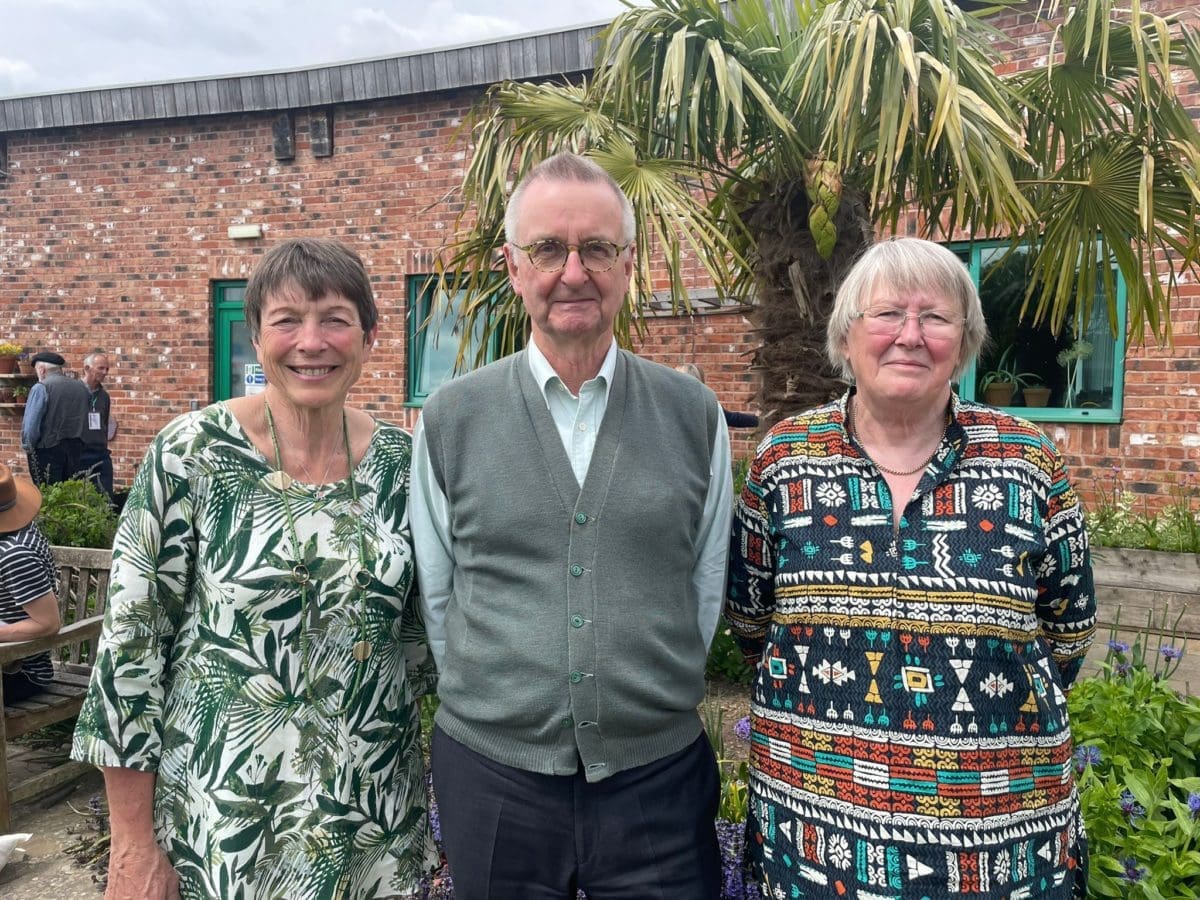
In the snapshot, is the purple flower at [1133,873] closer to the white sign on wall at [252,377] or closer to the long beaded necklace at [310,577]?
the long beaded necklace at [310,577]

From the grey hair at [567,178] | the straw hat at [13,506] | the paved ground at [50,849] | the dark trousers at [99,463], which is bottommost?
the paved ground at [50,849]

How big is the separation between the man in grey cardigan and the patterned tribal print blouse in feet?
0.62

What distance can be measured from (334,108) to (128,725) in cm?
850

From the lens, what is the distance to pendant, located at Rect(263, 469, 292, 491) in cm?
163

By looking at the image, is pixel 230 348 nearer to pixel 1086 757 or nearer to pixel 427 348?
pixel 427 348

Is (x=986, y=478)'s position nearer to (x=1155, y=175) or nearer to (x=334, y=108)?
(x=1155, y=175)

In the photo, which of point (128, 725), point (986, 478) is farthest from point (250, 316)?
point (986, 478)

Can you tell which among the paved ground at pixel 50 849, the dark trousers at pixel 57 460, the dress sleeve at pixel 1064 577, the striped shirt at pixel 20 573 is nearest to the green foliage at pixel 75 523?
the paved ground at pixel 50 849

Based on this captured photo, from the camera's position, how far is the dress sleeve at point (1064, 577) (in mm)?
1615

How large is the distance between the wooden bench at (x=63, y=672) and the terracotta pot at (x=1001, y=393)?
19.3ft

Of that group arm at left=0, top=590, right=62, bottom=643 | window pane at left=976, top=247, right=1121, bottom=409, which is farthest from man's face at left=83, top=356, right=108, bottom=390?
window pane at left=976, top=247, right=1121, bottom=409

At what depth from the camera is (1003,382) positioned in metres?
6.55

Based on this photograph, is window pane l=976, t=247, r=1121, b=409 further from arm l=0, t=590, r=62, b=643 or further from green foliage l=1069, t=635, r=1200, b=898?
arm l=0, t=590, r=62, b=643

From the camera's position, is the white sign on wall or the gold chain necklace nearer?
the gold chain necklace
